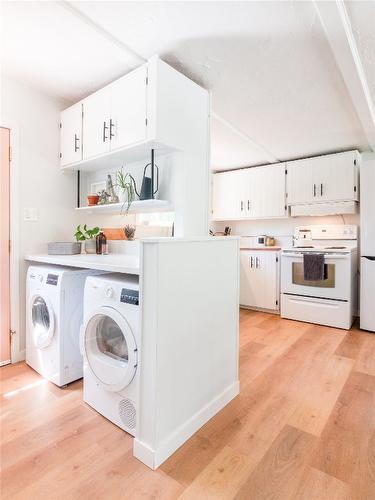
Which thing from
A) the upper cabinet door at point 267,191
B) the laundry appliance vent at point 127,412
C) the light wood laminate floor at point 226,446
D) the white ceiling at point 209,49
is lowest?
the light wood laminate floor at point 226,446

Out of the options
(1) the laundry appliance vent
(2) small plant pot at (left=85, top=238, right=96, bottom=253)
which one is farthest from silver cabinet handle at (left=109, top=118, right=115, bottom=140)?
(1) the laundry appliance vent

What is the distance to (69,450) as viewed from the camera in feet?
4.55

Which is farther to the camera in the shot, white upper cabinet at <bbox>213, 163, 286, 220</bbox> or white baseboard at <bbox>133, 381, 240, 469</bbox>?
white upper cabinet at <bbox>213, 163, 286, 220</bbox>

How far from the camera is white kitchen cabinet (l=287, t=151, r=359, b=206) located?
11.5ft

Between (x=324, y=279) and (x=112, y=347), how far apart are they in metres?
2.73

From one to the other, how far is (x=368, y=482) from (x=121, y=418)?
3.99 ft

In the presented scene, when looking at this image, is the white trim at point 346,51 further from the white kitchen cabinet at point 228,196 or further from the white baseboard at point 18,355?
the white baseboard at point 18,355

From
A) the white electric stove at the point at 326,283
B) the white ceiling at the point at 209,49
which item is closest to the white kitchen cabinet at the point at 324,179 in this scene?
the white electric stove at the point at 326,283

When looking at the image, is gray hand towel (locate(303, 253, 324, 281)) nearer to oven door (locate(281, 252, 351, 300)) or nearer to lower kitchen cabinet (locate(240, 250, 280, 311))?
oven door (locate(281, 252, 351, 300))

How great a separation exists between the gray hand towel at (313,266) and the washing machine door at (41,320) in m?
2.88

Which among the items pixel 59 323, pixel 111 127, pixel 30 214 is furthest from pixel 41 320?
pixel 111 127

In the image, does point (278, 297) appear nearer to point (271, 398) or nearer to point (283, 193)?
point (283, 193)

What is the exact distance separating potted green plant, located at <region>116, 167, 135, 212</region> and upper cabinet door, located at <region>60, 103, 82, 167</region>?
1.21ft

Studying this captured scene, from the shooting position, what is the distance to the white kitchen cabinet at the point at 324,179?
3.51 metres
